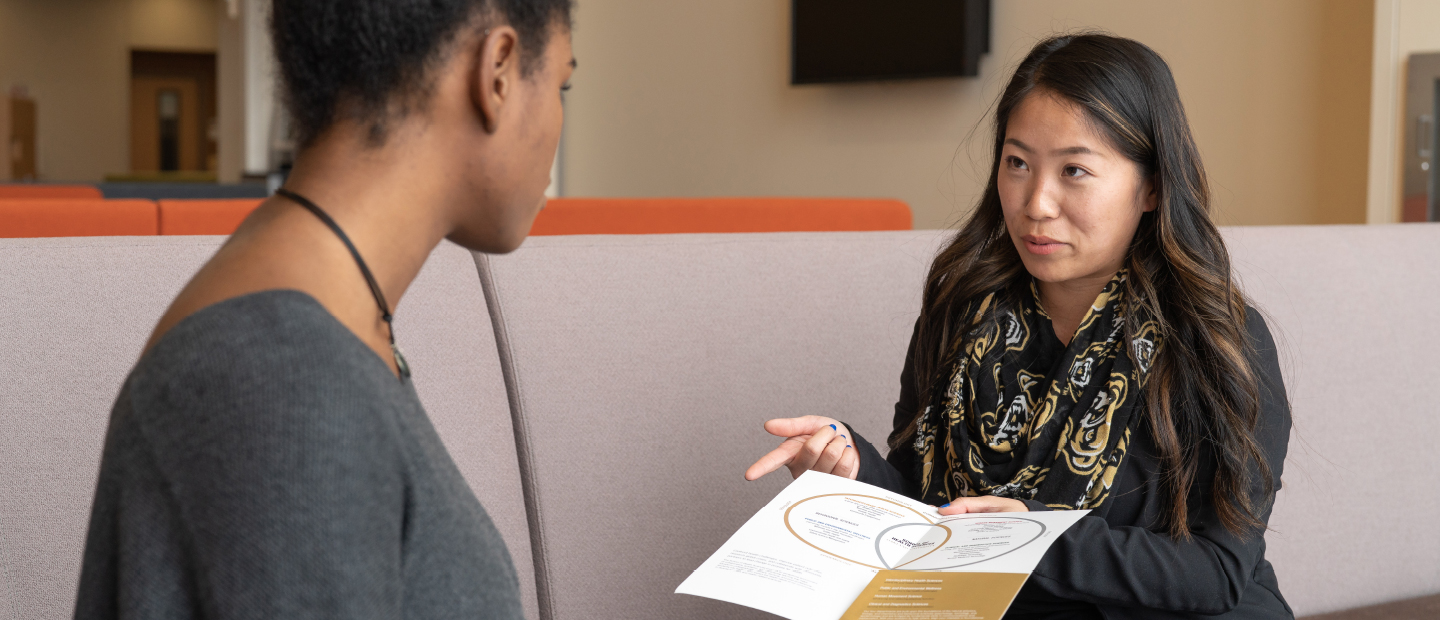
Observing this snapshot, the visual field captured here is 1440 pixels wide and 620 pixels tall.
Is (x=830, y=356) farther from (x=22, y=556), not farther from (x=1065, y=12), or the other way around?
(x=1065, y=12)

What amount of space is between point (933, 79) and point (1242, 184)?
5.00 feet

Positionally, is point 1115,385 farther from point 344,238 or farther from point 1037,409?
point 344,238

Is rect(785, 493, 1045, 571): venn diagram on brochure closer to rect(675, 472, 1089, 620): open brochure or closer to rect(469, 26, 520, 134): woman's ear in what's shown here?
rect(675, 472, 1089, 620): open brochure

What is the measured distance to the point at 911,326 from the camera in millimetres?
1677

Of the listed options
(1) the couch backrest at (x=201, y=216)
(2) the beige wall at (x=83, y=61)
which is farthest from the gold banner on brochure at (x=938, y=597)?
(2) the beige wall at (x=83, y=61)

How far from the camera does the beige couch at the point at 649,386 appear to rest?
45.6 inches

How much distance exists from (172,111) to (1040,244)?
1537 centimetres

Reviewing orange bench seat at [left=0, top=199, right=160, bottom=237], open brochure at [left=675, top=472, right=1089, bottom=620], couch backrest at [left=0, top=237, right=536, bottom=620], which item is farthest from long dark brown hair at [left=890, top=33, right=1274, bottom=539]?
orange bench seat at [left=0, top=199, right=160, bottom=237]

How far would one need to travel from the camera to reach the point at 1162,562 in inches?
43.6

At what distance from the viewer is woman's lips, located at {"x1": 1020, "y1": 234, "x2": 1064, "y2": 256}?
4.02 ft

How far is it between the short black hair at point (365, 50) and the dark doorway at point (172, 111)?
15275 millimetres

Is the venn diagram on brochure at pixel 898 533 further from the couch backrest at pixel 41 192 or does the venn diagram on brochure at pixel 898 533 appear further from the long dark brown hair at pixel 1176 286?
the couch backrest at pixel 41 192

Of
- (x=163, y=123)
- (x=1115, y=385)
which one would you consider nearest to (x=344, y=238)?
(x=1115, y=385)

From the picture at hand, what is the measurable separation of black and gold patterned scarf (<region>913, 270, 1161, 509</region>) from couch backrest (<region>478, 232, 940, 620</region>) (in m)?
0.25
